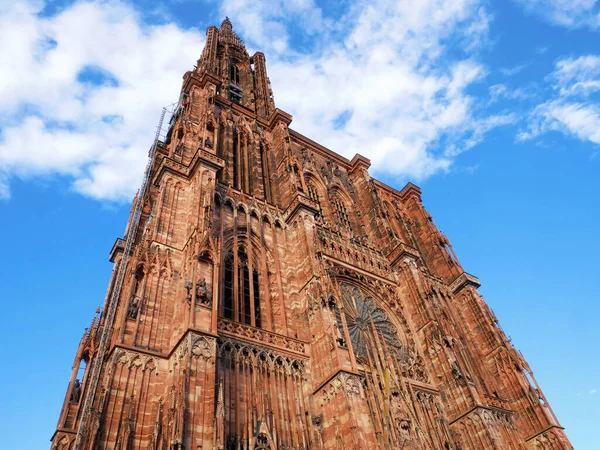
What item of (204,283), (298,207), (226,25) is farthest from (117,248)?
(226,25)

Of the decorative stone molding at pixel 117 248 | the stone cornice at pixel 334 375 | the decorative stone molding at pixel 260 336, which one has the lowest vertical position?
the stone cornice at pixel 334 375

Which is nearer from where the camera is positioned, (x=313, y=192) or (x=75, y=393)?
(x=75, y=393)

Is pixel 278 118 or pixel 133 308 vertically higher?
pixel 278 118

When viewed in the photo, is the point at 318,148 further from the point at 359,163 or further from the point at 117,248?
the point at 117,248

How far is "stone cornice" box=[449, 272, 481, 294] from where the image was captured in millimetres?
27438

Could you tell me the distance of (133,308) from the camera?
1375 cm

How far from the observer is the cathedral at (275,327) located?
41.2 ft

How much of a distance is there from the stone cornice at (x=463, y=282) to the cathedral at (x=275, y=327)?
84 mm

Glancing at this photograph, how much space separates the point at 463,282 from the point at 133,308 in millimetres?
20234

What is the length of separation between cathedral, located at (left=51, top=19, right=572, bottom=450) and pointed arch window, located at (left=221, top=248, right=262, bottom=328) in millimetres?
58

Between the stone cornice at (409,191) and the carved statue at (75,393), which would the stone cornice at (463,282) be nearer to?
the stone cornice at (409,191)

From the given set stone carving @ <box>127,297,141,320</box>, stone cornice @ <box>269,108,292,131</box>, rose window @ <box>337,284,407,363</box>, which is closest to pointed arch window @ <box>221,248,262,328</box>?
stone carving @ <box>127,297,141,320</box>

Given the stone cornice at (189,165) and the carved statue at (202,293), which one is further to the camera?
the stone cornice at (189,165)

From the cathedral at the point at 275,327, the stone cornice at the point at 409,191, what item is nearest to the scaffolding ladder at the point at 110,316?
the cathedral at the point at 275,327
